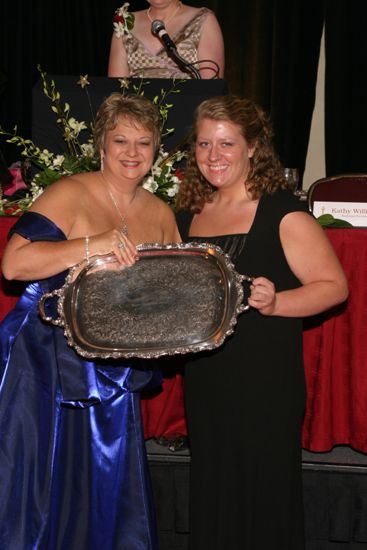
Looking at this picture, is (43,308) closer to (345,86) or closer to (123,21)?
(123,21)

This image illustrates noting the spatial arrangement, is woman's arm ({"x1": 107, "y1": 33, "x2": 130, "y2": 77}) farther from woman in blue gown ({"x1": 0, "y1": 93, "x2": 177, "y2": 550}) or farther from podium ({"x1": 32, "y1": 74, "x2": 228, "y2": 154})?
woman in blue gown ({"x1": 0, "y1": 93, "x2": 177, "y2": 550})

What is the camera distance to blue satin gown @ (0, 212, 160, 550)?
7.39ft

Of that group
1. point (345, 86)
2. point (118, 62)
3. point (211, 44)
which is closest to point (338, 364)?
point (211, 44)

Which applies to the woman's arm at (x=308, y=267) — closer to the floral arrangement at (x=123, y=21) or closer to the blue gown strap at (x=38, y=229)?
the blue gown strap at (x=38, y=229)

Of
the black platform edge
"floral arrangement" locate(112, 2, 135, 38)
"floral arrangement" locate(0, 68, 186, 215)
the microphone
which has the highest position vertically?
"floral arrangement" locate(112, 2, 135, 38)

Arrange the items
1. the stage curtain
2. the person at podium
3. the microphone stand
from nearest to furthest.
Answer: the microphone stand < the person at podium < the stage curtain

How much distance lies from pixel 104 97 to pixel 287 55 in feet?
7.95

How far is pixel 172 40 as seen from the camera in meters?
3.33

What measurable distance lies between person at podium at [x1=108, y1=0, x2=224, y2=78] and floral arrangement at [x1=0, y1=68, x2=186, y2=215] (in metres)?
0.55

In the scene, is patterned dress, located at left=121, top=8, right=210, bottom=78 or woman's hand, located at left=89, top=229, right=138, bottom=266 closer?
woman's hand, located at left=89, top=229, right=138, bottom=266

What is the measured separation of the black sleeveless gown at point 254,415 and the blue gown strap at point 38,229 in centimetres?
40

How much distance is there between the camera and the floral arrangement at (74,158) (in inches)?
105

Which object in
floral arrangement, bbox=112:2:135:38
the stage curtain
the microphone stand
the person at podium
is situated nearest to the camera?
the microphone stand

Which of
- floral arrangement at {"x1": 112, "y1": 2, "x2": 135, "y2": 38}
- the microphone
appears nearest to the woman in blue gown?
the microphone
